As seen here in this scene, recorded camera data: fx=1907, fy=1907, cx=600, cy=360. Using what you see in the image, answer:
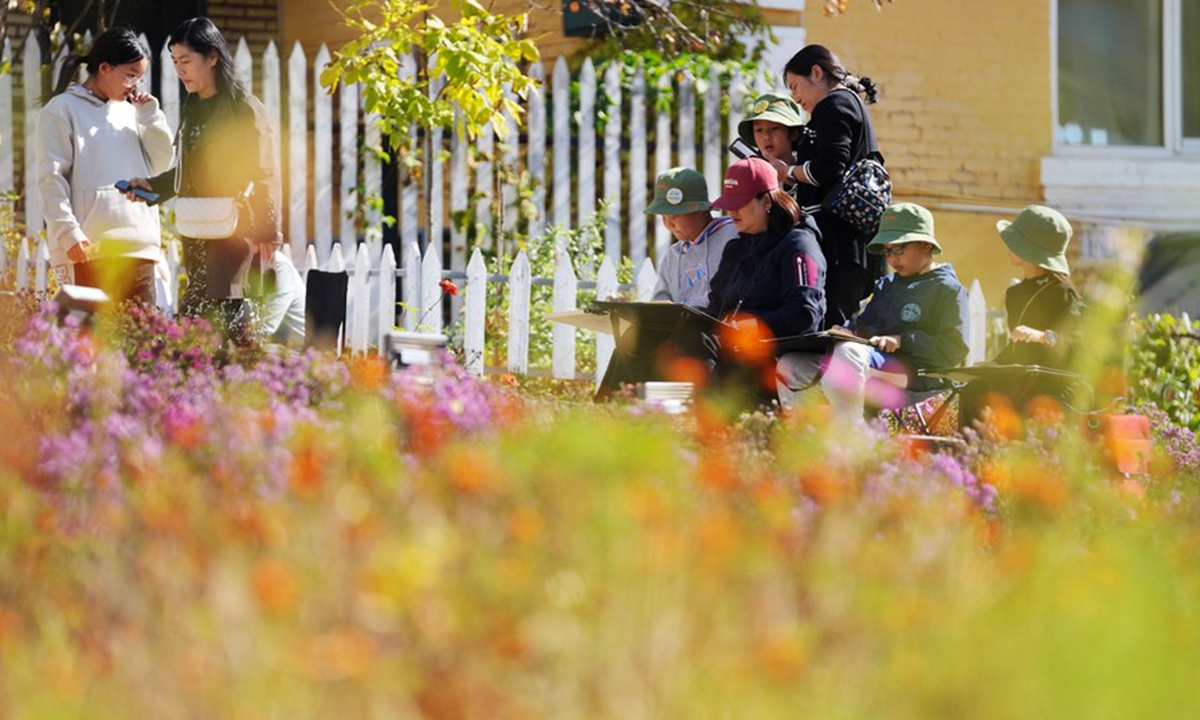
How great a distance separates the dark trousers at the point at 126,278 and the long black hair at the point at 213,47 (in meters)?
0.70

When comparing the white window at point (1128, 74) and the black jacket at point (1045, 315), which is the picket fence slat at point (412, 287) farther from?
the white window at point (1128, 74)

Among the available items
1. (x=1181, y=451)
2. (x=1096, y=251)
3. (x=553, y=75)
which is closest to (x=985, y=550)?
(x=1181, y=451)

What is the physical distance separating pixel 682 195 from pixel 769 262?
656 mm

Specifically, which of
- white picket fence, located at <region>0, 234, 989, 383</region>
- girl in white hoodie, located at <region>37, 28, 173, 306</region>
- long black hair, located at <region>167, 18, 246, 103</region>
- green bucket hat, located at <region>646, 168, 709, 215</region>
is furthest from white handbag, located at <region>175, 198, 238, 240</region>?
white picket fence, located at <region>0, 234, 989, 383</region>

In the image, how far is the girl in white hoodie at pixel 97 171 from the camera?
6648 millimetres

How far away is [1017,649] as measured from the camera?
6.98 feet

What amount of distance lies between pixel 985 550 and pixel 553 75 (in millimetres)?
7121

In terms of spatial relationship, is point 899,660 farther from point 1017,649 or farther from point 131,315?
point 131,315

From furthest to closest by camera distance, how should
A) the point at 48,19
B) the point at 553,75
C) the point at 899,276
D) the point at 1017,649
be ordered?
1. the point at 48,19
2. the point at 553,75
3. the point at 899,276
4. the point at 1017,649

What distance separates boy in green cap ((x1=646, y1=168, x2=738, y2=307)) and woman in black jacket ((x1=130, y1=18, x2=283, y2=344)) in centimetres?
139

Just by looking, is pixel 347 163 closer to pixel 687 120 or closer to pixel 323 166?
pixel 323 166

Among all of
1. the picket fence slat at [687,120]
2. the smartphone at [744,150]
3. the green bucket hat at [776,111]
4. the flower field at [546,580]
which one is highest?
the picket fence slat at [687,120]

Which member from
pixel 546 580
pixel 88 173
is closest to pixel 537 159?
pixel 88 173

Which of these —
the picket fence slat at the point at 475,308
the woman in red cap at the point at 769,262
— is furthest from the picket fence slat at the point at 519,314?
the woman in red cap at the point at 769,262
